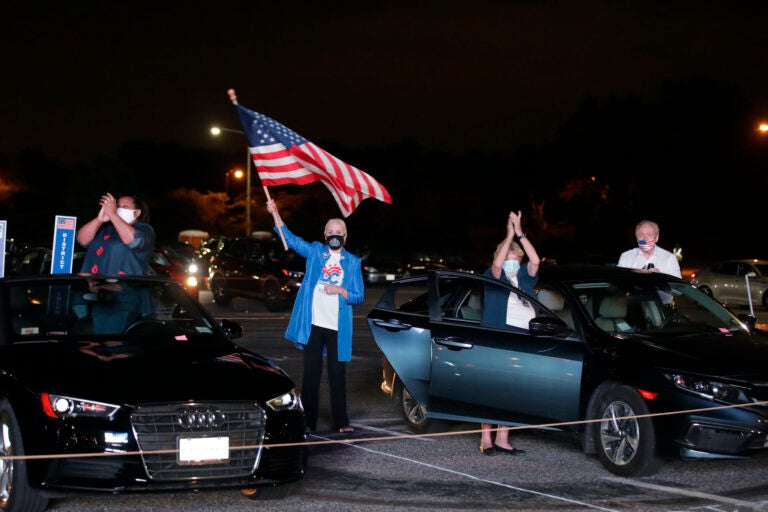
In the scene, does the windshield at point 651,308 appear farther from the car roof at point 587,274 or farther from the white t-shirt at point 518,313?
the white t-shirt at point 518,313

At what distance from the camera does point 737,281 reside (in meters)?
28.0

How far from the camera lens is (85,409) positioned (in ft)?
18.7

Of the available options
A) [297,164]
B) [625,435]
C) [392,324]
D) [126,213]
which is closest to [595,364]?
[625,435]

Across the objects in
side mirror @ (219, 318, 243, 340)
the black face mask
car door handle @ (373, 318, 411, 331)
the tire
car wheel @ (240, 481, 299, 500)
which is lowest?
car wheel @ (240, 481, 299, 500)

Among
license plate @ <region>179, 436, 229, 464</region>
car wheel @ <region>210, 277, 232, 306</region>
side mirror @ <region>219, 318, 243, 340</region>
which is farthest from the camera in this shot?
car wheel @ <region>210, 277, 232, 306</region>

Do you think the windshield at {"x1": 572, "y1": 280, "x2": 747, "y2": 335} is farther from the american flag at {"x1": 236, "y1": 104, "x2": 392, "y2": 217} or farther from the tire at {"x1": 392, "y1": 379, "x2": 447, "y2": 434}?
the american flag at {"x1": 236, "y1": 104, "x2": 392, "y2": 217}

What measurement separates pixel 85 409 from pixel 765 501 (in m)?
4.25

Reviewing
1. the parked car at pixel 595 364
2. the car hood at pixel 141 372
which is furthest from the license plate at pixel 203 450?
the parked car at pixel 595 364

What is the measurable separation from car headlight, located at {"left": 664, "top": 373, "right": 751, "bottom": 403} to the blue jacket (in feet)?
9.39

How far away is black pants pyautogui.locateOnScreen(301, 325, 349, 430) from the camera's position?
8.61 meters

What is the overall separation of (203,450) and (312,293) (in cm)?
300

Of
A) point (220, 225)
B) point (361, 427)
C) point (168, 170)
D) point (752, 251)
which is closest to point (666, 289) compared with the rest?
point (361, 427)

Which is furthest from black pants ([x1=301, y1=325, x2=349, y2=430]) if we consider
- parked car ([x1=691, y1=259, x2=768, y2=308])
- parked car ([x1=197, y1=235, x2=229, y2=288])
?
parked car ([x1=691, y1=259, x2=768, y2=308])

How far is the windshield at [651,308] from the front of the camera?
797 cm
